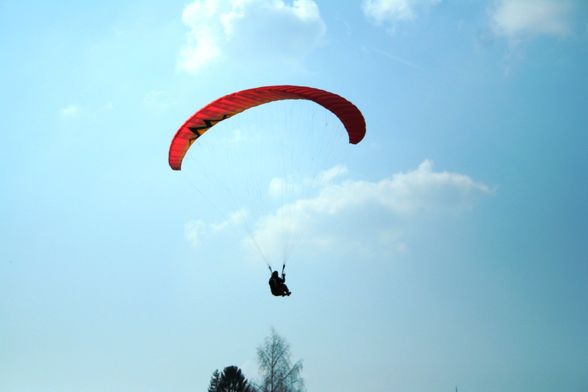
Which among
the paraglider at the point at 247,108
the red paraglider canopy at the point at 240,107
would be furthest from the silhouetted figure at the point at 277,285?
the red paraglider canopy at the point at 240,107

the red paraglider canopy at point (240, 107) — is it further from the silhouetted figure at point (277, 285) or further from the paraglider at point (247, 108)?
the silhouetted figure at point (277, 285)

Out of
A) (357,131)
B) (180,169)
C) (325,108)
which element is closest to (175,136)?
(180,169)

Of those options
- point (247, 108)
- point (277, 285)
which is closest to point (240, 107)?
point (247, 108)

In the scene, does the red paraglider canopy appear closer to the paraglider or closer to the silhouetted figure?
the paraglider

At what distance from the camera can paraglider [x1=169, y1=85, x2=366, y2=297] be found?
15.5 m

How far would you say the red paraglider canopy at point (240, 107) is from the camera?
15461 millimetres

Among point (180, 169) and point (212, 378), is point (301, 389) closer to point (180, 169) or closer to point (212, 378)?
point (212, 378)

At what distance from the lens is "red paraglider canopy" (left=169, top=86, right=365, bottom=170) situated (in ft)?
50.7

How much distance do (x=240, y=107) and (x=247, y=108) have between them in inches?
14.0

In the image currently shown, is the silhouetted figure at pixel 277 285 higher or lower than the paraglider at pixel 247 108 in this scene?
lower

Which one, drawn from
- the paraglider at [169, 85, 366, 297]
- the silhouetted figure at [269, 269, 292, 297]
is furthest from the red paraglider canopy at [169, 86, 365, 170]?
the silhouetted figure at [269, 269, 292, 297]

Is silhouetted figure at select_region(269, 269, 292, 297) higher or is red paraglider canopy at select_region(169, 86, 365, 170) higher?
red paraglider canopy at select_region(169, 86, 365, 170)

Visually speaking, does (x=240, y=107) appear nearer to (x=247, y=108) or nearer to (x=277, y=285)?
(x=247, y=108)

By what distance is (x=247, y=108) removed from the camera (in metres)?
16.4
